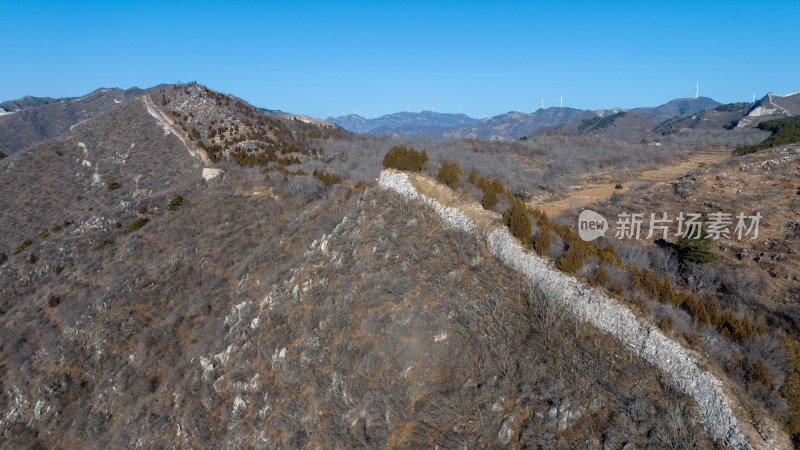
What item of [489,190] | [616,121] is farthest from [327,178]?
[616,121]

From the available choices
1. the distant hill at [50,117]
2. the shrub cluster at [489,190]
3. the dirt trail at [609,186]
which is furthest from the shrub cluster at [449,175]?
the distant hill at [50,117]

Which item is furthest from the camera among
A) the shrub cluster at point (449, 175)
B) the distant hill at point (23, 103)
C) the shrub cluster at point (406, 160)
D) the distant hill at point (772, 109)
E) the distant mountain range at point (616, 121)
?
the distant hill at point (23, 103)

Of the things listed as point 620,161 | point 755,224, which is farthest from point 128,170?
point 620,161

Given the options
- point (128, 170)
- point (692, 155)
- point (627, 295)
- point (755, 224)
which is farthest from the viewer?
point (692, 155)

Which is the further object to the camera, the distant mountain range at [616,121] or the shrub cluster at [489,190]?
the distant mountain range at [616,121]

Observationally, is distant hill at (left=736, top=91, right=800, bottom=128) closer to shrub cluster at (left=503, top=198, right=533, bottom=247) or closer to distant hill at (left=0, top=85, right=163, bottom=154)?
shrub cluster at (left=503, top=198, right=533, bottom=247)

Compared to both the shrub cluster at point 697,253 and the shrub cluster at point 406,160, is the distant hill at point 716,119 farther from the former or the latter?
the shrub cluster at point 406,160

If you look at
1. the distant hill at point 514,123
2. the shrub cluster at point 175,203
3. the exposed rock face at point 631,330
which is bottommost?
the exposed rock face at point 631,330

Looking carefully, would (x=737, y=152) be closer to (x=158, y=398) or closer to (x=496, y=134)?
(x=158, y=398)

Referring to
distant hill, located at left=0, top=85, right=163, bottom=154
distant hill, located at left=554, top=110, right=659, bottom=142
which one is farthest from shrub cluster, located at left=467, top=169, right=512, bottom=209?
distant hill, located at left=554, top=110, right=659, bottom=142
